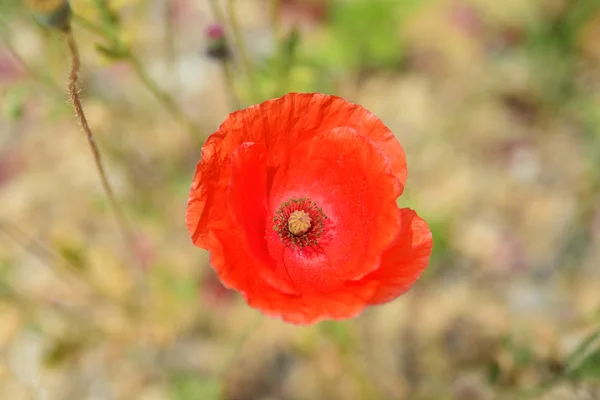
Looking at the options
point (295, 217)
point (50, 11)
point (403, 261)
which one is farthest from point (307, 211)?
point (50, 11)

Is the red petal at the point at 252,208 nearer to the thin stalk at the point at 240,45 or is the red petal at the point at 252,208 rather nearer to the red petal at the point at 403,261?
the red petal at the point at 403,261

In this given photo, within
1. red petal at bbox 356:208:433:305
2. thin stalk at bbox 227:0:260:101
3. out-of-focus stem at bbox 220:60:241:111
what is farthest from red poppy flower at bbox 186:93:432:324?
thin stalk at bbox 227:0:260:101

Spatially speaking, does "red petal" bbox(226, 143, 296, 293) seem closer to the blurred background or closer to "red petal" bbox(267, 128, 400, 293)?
"red petal" bbox(267, 128, 400, 293)

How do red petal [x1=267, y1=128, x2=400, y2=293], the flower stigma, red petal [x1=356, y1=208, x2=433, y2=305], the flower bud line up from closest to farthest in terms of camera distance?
red petal [x1=356, y1=208, x2=433, y2=305] → red petal [x1=267, y1=128, x2=400, y2=293] → the flower stigma → the flower bud

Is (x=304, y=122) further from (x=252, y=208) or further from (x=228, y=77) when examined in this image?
(x=228, y=77)

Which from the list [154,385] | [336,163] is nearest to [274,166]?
[336,163]

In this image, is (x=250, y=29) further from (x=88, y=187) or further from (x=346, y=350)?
(x=346, y=350)

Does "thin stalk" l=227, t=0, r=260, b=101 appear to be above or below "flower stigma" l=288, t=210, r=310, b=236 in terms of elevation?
above

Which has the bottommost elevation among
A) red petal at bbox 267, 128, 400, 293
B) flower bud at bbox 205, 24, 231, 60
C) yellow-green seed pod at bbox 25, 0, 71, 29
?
red petal at bbox 267, 128, 400, 293

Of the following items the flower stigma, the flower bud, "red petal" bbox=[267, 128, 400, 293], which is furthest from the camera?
the flower bud
